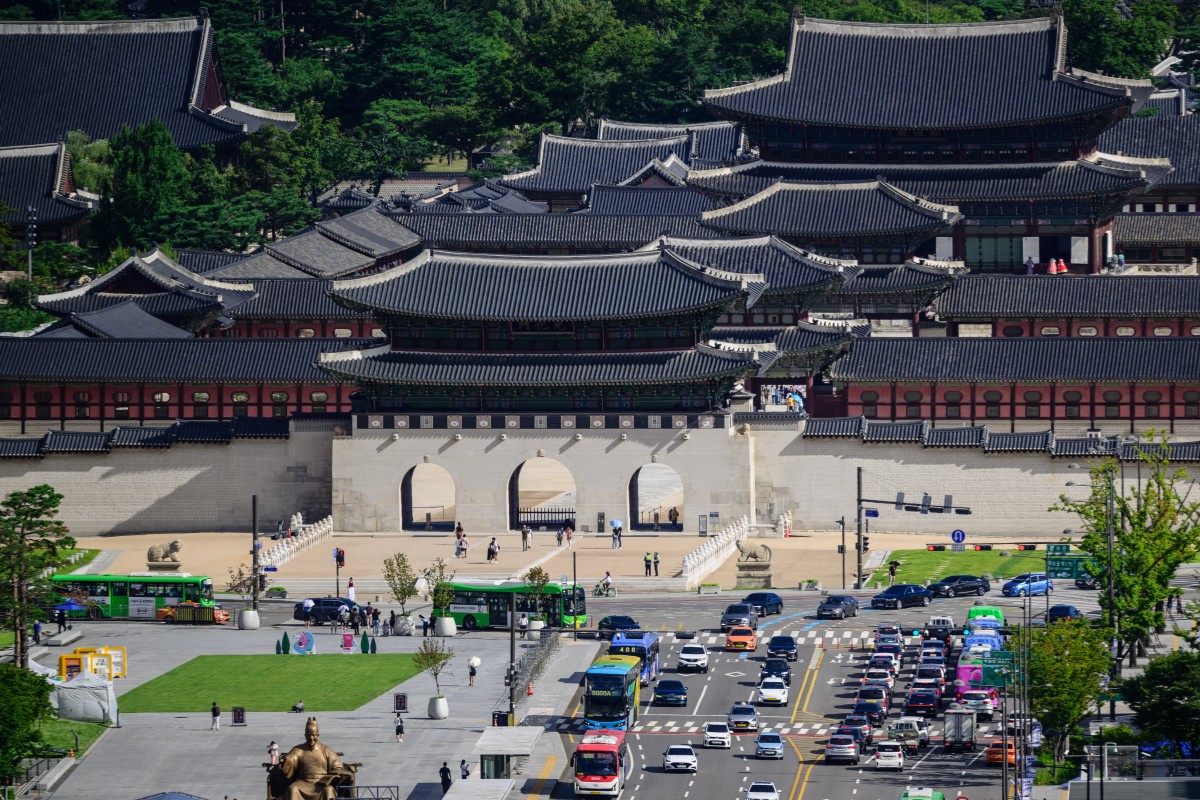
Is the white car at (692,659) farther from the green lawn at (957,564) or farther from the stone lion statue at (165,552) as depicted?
the stone lion statue at (165,552)

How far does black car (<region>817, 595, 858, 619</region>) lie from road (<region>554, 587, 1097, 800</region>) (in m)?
0.46

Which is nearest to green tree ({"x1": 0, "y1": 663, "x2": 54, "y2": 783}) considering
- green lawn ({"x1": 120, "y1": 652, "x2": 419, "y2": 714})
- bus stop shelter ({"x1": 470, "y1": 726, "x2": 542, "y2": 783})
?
green lawn ({"x1": 120, "y1": 652, "x2": 419, "y2": 714})

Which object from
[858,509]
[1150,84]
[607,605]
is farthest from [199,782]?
[1150,84]

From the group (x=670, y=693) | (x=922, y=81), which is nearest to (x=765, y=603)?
(x=670, y=693)

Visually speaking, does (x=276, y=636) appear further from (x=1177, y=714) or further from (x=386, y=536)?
(x=1177, y=714)

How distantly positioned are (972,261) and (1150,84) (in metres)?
26.4

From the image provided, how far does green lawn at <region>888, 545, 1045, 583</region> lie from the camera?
129500mm

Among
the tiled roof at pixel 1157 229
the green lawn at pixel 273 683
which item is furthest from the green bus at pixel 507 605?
the tiled roof at pixel 1157 229

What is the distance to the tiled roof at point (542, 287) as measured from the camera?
141 metres

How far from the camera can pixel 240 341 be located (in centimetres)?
15488

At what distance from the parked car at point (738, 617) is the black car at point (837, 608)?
121 inches

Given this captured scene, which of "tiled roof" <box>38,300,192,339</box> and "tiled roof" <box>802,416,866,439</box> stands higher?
"tiled roof" <box>38,300,192,339</box>

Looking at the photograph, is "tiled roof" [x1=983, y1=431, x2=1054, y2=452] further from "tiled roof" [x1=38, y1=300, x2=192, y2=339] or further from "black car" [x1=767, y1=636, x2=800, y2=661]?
"tiled roof" [x1=38, y1=300, x2=192, y2=339]

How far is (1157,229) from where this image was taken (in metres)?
186
